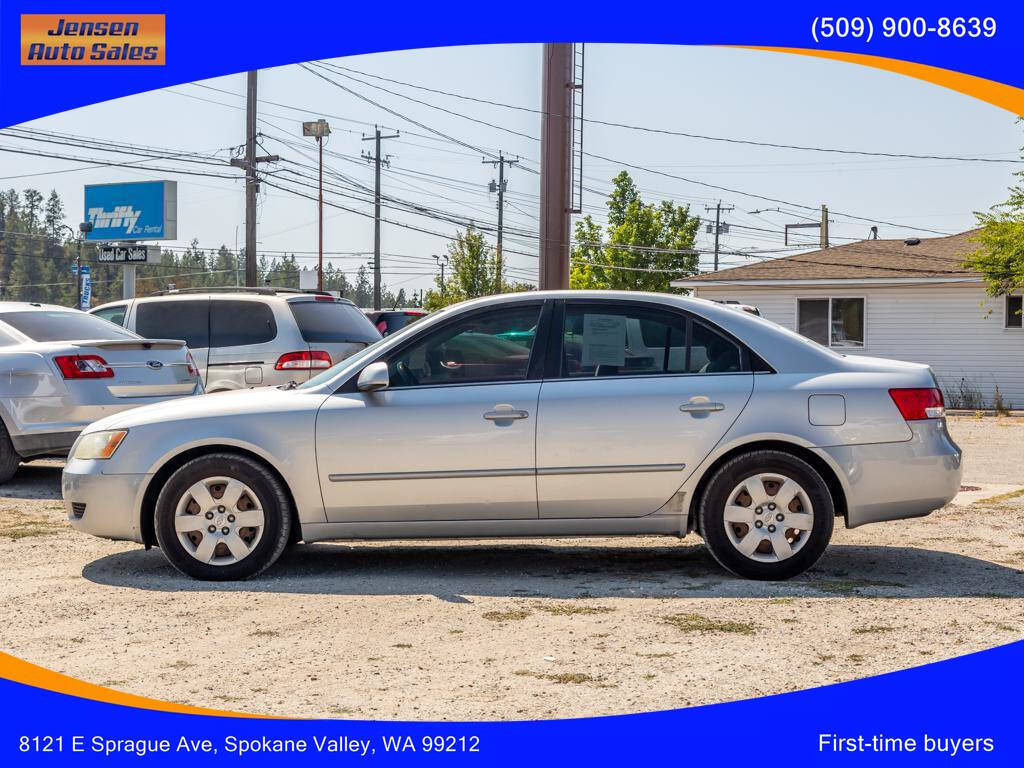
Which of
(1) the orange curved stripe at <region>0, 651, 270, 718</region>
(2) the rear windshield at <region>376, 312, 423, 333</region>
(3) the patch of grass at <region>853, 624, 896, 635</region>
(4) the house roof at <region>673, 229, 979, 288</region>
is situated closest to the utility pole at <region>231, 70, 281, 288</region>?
(2) the rear windshield at <region>376, 312, 423, 333</region>

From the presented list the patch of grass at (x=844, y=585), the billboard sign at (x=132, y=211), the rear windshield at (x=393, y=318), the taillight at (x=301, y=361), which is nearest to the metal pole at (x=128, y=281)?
the rear windshield at (x=393, y=318)

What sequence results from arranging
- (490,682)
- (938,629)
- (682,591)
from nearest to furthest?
(490,682) < (938,629) < (682,591)

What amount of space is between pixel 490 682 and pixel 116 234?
151 feet

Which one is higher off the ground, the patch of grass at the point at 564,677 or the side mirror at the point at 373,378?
the side mirror at the point at 373,378

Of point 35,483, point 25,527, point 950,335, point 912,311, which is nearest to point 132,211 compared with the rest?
point 912,311

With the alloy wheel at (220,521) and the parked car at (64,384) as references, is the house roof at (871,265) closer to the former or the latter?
the parked car at (64,384)

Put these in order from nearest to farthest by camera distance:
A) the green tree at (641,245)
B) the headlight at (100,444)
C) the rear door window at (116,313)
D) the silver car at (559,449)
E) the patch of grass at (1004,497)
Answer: the silver car at (559,449)
the headlight at (100,444)
the patch of grass at (1004,497)
the rear door window at (116,313)
the green tree at (641,245)

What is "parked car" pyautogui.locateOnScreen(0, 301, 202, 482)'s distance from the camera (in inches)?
410

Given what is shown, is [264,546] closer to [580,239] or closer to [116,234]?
[116,234]

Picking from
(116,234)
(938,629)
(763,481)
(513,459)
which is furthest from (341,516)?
(116,234)

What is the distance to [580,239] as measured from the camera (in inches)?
2621

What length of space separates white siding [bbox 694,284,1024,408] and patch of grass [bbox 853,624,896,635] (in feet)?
76.1

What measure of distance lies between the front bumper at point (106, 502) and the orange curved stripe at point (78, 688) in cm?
155

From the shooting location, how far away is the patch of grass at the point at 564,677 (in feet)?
16.3
